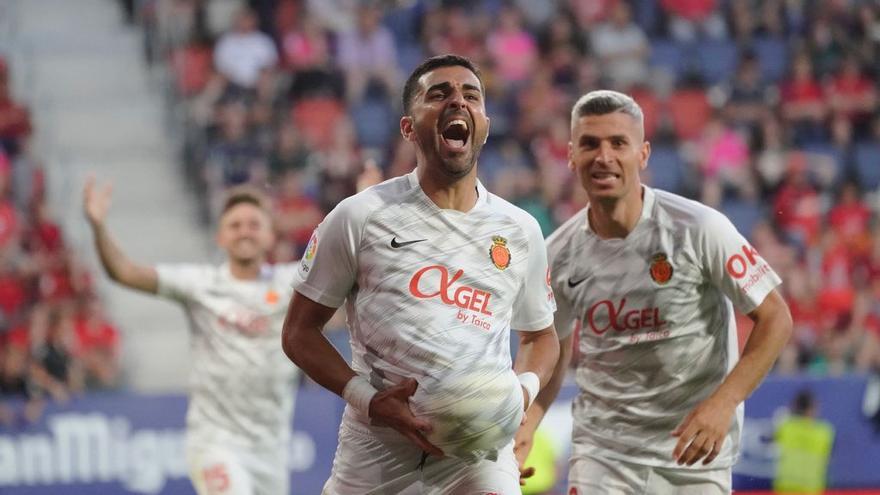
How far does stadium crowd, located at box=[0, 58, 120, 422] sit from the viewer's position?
12656mm

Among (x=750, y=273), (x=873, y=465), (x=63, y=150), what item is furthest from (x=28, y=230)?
(x=750, y=273)

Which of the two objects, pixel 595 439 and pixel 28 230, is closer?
pixel 595 439

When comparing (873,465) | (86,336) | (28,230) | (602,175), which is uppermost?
(602,175)

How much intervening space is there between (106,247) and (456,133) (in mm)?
3489

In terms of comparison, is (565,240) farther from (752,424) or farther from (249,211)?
(752,424)

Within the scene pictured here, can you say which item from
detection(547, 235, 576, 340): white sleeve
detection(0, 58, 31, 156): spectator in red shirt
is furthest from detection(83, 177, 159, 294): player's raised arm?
detection(0, 58, 31, 156): spectator in red shirt

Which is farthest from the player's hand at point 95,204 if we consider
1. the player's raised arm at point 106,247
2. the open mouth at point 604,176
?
the open mouth at point 604,176

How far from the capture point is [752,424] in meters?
13.7

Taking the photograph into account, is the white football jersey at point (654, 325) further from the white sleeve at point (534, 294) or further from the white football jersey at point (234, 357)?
the white football jersey at point (234, 357)

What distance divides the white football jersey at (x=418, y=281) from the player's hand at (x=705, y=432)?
2.96ft

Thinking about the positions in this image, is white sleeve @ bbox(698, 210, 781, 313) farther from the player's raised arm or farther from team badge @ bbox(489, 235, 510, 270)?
the player's raised arm

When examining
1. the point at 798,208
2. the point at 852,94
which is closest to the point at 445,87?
the point at 798,208

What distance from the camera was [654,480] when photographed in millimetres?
6250

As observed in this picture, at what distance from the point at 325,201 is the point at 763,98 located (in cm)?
623
